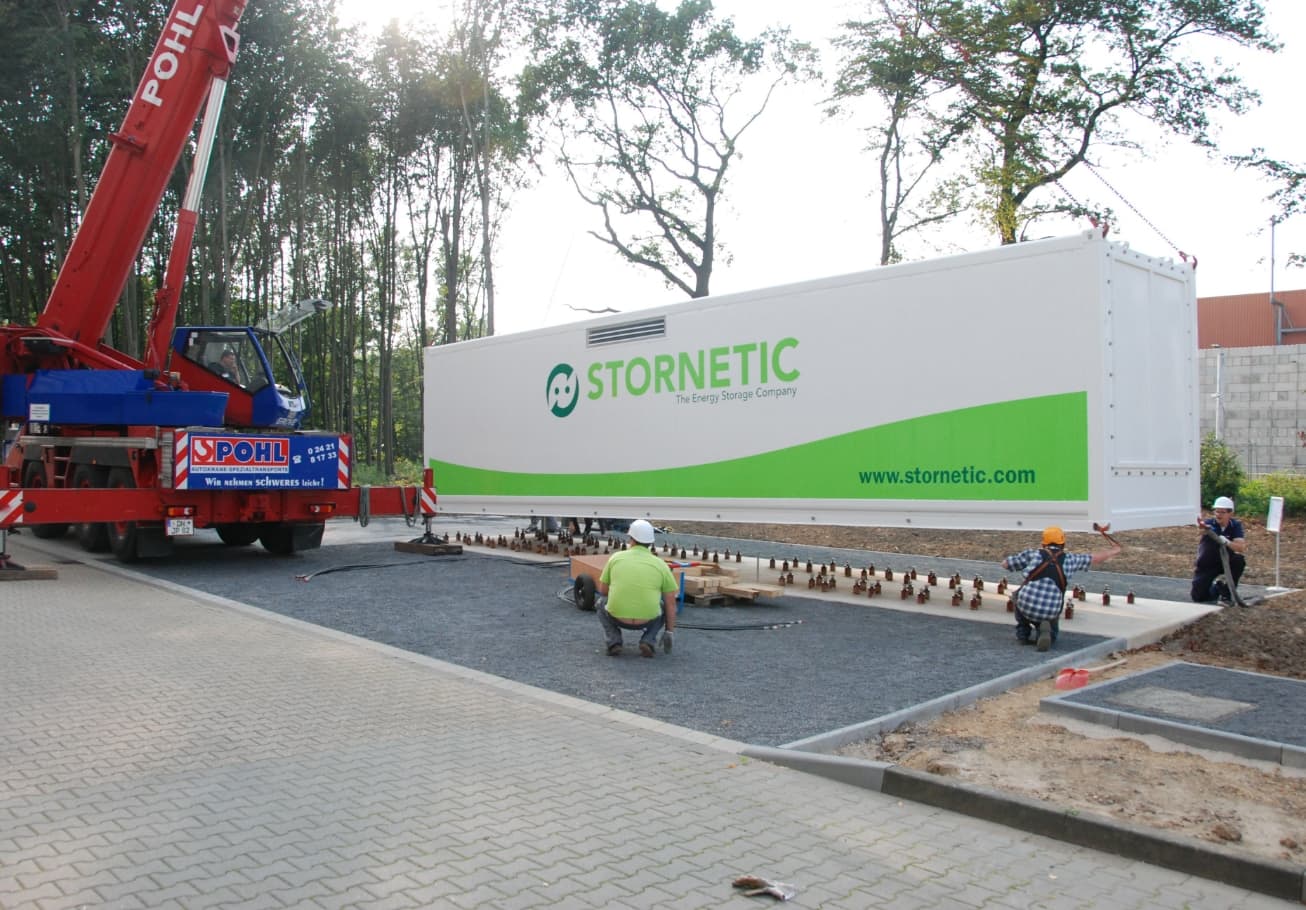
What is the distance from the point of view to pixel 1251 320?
4906 centimetres

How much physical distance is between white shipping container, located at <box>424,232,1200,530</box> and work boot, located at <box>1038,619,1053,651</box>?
3.92 feet

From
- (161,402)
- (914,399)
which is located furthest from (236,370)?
(914,399)

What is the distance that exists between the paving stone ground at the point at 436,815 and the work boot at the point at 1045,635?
406cm

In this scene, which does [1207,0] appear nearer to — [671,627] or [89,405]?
[671,627]

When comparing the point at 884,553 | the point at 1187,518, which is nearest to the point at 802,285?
the point at 1187,518

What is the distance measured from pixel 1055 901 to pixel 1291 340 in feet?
170

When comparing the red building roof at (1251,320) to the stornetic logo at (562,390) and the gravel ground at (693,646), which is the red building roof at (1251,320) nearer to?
the stornetic logo at (562,390)

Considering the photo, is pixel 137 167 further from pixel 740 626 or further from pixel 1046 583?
pixel 1046 583

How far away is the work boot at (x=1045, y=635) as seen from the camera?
8.86 meters

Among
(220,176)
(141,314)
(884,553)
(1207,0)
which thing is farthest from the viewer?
(141,314)

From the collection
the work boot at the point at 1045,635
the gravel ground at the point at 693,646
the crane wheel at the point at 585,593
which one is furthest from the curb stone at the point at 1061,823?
the crane wheel at the point at 585,593

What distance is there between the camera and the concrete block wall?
2370 centimetres

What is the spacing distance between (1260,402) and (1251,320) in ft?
95.6

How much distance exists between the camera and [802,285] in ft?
39.3
